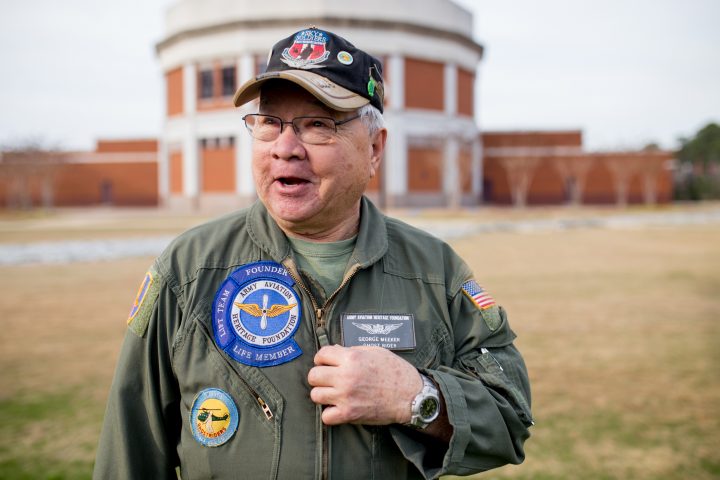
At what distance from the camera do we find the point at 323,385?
64.9 inches

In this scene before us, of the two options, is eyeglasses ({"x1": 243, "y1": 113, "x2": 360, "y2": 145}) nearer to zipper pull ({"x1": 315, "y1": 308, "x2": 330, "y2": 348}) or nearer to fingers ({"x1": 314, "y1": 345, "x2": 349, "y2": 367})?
zipper pull ({"x1": 315, "y1": 308, "x2": 330, "y2": 348})

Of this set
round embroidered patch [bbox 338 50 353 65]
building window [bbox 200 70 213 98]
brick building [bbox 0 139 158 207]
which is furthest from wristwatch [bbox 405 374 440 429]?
brick building [bbox 0 139 158 207]

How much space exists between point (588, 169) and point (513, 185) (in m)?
5.98

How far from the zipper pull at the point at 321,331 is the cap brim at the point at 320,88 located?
58 cm

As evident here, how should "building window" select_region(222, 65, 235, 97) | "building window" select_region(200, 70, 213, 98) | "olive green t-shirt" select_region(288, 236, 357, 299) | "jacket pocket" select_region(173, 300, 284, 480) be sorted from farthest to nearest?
"building window" select_region(200, 70, 213, 98)
"building window" select_region(222, 65, 235, 97)
"olive green t-shirt" select_region(288, 236, 357, 299)
"jacket pocket" select_region(173, 300, 284, 480)

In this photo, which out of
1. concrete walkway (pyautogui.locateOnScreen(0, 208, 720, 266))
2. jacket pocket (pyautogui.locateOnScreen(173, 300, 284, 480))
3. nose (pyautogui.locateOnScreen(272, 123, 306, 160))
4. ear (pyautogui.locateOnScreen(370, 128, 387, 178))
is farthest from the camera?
concrete walkway (pyautogui.locateOnScreen(0, 208, 720, 266))

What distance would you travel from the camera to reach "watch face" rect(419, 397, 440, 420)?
168 cm

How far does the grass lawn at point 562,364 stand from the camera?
13.7 feet

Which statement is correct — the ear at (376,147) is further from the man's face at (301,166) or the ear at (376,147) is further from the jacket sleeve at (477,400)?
the jacket sleeve at (477,400)

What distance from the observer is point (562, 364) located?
245 inches

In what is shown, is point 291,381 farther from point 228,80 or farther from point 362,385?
point 228,80

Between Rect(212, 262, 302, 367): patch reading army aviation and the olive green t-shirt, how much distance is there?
108 millimetres

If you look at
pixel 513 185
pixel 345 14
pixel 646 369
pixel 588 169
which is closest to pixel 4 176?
pixel 345 14

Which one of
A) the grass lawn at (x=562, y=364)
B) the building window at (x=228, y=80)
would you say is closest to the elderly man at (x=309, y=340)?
the grass lawn at (x=562, y=364)
